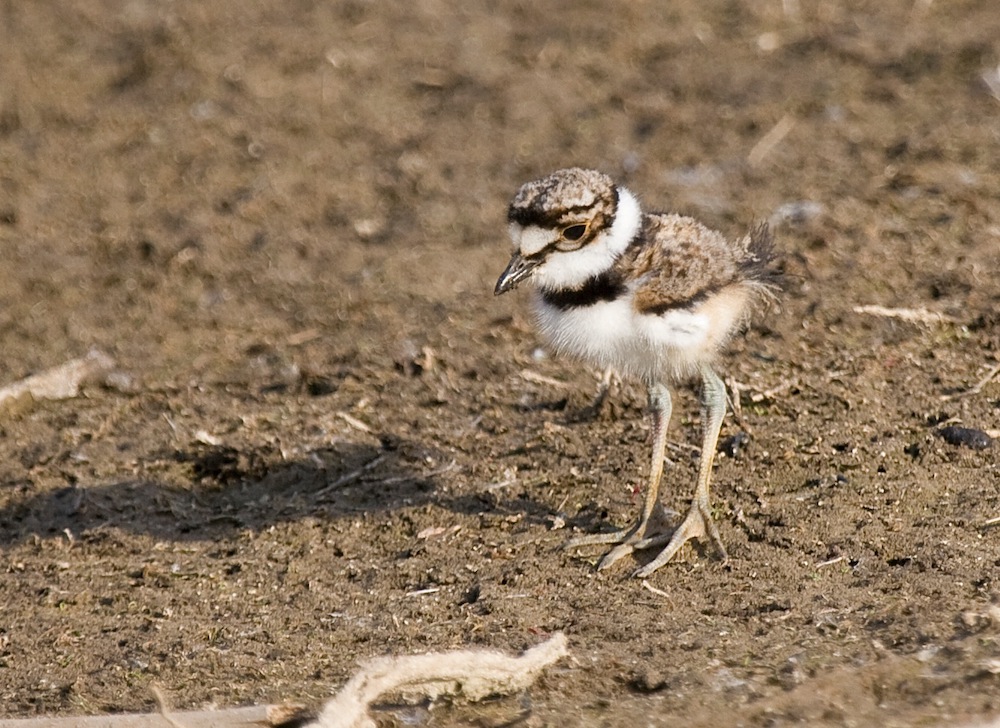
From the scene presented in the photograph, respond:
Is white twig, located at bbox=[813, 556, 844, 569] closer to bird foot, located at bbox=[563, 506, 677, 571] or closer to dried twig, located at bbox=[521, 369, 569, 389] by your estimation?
bird foot, located at bbox=[563, 506, 677, 571]

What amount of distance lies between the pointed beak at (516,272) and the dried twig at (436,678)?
1.06 m

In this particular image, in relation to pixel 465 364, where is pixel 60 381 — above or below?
below

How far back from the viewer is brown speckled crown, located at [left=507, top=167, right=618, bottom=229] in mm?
3900

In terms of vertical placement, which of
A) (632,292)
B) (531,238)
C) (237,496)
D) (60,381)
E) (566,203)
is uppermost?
(566,203)

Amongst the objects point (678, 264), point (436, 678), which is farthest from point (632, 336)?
point (436, 678)

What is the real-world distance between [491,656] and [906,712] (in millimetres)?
962

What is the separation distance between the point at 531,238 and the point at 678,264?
427mm

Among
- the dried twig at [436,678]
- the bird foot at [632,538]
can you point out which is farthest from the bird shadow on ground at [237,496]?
the dried twig at [436,678]

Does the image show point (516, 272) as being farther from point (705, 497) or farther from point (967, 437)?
point (967, 437)

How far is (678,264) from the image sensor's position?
3.96m

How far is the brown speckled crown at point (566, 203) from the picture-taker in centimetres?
390

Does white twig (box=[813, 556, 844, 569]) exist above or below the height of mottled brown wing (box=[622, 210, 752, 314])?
below

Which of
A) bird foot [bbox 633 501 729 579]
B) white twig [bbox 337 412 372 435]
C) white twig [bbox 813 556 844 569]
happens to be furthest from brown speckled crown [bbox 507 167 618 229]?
white twig [bbox 337 412 372 435]

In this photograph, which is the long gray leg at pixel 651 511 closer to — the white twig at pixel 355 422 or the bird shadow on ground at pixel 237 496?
the bird shadow on ground at pixel 237 496
